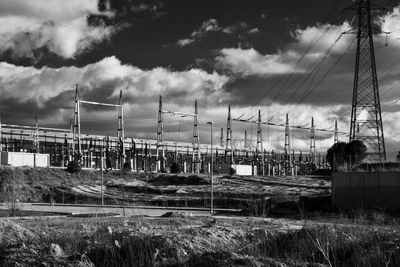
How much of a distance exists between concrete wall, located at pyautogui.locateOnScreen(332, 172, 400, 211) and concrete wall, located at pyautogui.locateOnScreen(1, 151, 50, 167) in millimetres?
60621

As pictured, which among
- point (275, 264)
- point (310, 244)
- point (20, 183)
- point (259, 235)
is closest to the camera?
point (275, 264)

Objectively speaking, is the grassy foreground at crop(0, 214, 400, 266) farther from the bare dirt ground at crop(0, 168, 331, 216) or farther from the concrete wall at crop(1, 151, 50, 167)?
the concrete wall at crop(1, 151, 50, 167)

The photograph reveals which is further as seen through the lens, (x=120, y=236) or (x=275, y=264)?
(x=120, y=236)

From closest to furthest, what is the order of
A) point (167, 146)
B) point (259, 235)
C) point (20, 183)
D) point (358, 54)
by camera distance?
point (259, 235) < point (358, 54) < point (20, 183) < point (167, 146)

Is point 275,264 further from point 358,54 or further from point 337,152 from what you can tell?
point 337,152

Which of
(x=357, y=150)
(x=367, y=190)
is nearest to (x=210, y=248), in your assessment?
(x=367, y=190)

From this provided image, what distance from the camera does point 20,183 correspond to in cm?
7581

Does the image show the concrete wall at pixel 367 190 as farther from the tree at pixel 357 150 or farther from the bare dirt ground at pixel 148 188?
the tree at pixel 357 150

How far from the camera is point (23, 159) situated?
92062mm

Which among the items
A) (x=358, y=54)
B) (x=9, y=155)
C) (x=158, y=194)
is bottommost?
(x=158, y=194)

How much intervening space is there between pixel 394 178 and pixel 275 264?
33.6m

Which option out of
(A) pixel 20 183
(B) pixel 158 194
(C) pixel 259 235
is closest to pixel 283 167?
(B) pixel 158 194

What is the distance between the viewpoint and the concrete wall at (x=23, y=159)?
89.1 m

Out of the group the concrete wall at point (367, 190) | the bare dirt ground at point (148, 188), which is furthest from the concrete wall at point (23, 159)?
the concrete wall at point (367, 190)
